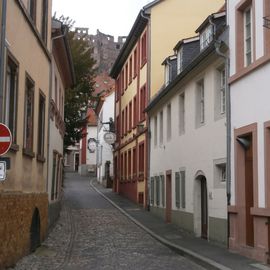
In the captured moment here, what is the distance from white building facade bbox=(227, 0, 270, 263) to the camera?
1345cm

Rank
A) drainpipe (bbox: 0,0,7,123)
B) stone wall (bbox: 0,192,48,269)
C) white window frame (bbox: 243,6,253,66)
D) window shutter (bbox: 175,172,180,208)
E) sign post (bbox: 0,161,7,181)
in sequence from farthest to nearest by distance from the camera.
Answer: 1. window shutter (bbox: 175,172,180,208)
2. white window frame (bbox: 243,6,253,66)
3. stone wall (bbox: 0,192,48,269)
4. drainpipe (bbox: 0,0,7,123)
5. sign post (bbox: 0,161,7,181)

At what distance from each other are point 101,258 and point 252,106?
17.1 feet

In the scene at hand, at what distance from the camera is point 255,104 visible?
14109 mm

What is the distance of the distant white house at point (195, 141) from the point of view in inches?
692

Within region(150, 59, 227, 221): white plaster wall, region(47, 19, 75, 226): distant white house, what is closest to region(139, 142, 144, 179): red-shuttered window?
region(150, 59, 227, 221): white plaster wall

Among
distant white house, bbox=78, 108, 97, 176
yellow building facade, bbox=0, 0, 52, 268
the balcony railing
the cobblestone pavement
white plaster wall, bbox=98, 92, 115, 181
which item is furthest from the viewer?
distant white house, bbox=78, 108, 97, 176

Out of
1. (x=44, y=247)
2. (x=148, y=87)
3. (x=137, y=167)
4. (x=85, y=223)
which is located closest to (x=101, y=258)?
(x=44, y=247)

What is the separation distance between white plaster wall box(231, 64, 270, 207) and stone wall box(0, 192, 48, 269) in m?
5.17

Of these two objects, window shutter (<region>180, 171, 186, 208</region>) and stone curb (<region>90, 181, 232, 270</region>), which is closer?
stone curb (<region>90, 181, 232, 270</region>)

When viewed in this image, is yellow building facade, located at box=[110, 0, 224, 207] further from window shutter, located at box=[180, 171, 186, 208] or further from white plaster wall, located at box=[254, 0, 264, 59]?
white plaster wall, located at box=[254, 0, 264, 59]

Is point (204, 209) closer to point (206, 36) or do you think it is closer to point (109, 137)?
point (206, 36)

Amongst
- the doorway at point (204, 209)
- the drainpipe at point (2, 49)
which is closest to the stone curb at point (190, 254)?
the doorway at point (204, 209)

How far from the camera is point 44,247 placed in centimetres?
1700

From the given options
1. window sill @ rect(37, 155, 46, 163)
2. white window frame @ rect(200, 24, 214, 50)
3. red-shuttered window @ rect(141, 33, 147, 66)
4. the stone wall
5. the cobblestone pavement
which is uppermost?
red-shuttered window @ rect(141, 33, 147, 66)
